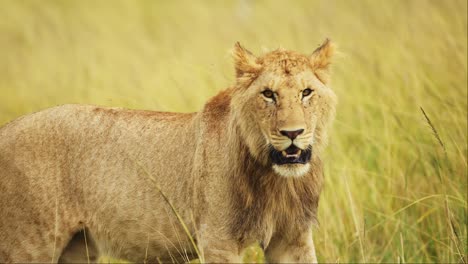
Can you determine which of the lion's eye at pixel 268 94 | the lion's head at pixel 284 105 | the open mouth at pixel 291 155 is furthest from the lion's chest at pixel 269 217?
the lion's eye at pixel 268 94

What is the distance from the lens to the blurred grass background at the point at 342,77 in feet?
17.6

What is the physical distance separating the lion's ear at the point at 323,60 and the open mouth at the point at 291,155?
435 millimetres

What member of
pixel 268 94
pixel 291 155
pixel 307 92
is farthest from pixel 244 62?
pixel 291 155

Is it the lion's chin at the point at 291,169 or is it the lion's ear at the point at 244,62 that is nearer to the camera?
the lion's chin at the point at 291,169

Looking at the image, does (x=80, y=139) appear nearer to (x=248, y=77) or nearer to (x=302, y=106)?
(x=248, y=77)

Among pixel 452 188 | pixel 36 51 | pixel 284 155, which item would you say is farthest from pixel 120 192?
pixel 36 51

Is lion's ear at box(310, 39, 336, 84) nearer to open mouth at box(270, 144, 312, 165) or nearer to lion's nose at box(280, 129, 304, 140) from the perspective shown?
open mouth at box(270, 144, 312, 165)

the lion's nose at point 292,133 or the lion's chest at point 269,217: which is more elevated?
the lion's nose at point 292,133

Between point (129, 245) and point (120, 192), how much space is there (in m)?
0.31

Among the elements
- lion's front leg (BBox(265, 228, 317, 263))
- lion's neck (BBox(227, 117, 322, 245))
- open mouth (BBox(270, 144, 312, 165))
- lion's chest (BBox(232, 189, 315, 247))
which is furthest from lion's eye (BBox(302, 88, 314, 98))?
lion's front leg (BBox(265, 228, 317, 263))

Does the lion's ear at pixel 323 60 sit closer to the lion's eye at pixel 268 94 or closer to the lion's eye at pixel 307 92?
the lion's eye at pixel 307 92

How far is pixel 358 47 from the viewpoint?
862 cm

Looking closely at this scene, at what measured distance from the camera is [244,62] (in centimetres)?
396

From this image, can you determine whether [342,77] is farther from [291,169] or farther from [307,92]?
[291,169]
